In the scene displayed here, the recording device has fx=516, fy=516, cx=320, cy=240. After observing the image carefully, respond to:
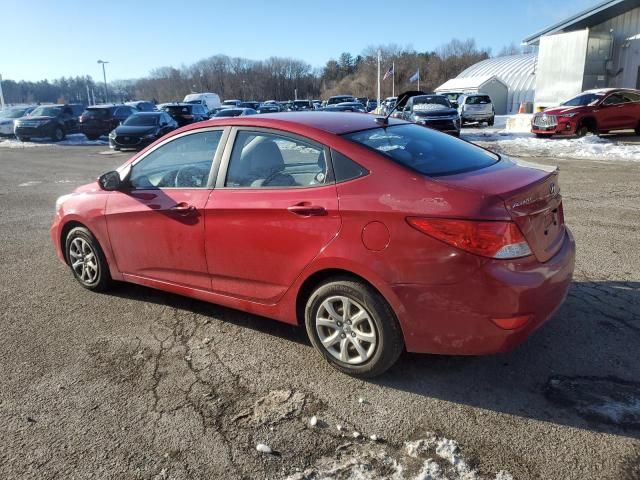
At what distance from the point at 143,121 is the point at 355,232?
19.0 metres

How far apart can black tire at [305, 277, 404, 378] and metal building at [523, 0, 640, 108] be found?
25.8 m

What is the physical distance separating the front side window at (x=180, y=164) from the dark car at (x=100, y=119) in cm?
2350

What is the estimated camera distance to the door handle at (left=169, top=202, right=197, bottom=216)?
3806 mm

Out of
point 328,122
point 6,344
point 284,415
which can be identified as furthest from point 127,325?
point 328,122

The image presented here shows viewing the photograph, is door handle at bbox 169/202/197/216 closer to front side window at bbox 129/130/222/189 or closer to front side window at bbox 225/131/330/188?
front side window at bbox 129/130/222/189

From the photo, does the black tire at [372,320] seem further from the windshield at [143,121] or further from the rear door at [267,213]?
the windshield at [143,121]

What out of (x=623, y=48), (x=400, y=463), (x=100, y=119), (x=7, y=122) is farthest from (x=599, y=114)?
(x=7, y=122)

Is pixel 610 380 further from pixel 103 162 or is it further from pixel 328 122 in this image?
pixel 103 162

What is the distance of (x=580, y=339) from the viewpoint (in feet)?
12.1

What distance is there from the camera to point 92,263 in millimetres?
4828

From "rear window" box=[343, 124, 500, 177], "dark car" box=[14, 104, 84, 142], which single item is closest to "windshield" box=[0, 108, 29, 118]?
"dark car" box=[14, 104, 84, 142]

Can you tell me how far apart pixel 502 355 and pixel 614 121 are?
17.9 metres

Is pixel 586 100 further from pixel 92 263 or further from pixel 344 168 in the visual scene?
pixel 92 263

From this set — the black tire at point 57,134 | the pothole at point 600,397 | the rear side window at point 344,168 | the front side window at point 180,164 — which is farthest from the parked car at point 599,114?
the black tire at point 57,134
